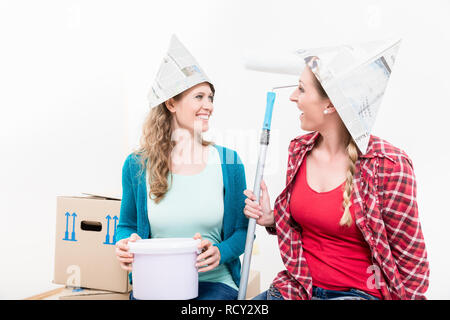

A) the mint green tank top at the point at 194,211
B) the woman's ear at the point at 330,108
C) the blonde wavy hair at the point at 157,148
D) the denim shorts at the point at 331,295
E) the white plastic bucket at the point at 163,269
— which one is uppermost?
the woman's ear at the point at 330,108

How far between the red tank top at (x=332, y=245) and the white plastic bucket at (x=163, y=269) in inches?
13.3

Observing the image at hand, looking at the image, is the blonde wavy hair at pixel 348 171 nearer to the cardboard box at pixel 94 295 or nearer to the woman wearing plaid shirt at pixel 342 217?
the woman wearing plaid shirt at pixel 342 217

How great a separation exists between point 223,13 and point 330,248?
101 cm

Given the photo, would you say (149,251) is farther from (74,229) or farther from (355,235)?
(74,229)

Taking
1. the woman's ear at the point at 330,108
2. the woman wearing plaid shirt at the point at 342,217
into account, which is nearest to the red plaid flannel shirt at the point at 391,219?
the woman wearing plaid shirt at the point at 342,217

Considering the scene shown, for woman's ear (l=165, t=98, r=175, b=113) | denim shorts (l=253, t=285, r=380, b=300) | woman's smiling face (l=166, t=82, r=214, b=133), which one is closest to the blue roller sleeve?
woman's smiling face (l=166, t=82, r=214, b=133)

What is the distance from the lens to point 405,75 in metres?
1.63

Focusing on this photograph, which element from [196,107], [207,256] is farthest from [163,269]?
[196,107]

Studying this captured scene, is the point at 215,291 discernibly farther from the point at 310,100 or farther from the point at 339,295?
the point at 310,100

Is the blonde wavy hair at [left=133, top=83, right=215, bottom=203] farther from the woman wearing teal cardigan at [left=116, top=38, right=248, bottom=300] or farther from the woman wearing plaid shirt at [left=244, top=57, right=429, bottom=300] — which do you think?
the woman wearing plaid shirt at [left=244, top=57, right=429, bottom=300]

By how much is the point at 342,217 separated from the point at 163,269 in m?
0.48

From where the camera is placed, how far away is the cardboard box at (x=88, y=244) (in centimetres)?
147

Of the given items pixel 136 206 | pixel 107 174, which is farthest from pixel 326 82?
pixel 107 174

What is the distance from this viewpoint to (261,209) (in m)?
1.21
